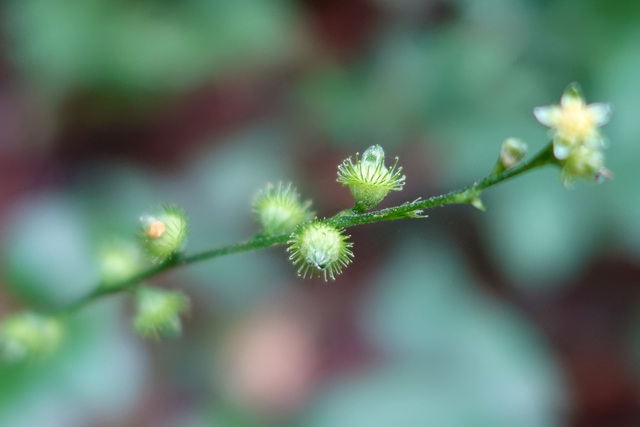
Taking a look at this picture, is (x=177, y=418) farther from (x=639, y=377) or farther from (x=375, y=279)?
(x=639, y=377)

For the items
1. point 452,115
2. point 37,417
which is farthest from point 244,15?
point 37,417

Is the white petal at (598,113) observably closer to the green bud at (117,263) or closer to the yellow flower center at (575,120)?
the yellow flower center at (575,120)

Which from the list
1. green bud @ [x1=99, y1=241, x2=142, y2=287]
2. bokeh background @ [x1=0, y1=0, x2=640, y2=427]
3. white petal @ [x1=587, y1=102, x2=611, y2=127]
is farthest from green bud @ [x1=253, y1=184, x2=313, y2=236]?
bokeh background @ [x1=0, y1=0, x2=640, y2=427]

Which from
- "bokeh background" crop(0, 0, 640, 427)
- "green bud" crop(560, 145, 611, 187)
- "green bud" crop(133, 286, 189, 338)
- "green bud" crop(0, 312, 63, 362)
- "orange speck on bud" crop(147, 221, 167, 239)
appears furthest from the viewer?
"bokeh background" crop(0, 0, 640, 427)

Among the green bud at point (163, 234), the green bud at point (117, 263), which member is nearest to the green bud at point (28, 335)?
the green bud at point (117, 263)

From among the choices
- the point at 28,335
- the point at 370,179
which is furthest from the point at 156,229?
the point at 28,335

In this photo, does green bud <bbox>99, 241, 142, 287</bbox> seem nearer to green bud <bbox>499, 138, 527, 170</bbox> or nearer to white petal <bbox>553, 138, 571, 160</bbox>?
green bud <bbox>499, 138, 527, 170</bbox>

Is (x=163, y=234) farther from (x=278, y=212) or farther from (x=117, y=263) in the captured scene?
(x=117, y=263)
